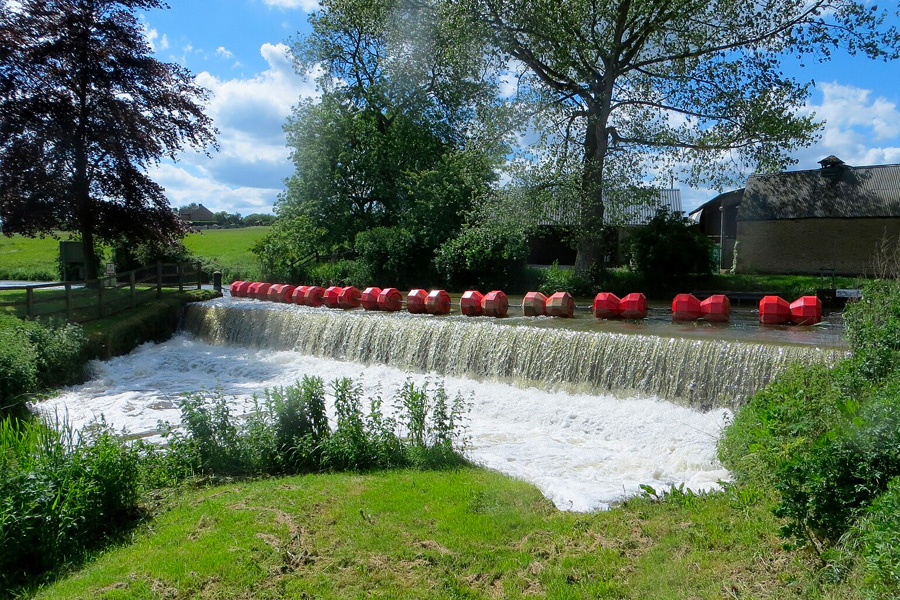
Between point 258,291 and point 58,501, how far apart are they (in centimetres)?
1849

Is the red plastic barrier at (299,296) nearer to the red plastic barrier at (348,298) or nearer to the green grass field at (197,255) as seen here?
the red plastic barrier at (348,298)

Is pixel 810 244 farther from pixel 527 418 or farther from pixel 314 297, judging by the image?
pixel 527 418

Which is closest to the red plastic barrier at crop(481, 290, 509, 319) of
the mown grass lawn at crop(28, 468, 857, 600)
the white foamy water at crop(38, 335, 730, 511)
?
the white foamy water at crop(38, 335, 730, 511)

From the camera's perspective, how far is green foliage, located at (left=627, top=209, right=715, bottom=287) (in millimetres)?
20609

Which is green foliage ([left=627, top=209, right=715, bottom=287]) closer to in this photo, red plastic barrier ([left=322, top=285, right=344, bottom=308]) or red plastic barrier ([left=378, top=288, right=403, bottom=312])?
red plastic barrier ([left=378, top=288, right=403, bottom=312])

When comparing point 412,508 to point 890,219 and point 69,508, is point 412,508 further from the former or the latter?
point 890,219

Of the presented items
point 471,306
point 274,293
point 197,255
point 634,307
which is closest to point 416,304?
point 471,306

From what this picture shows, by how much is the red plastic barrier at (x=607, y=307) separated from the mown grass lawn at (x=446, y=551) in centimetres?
980

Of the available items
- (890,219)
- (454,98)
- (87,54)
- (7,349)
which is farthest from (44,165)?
(890,219)

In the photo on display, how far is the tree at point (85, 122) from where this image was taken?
19.1 m

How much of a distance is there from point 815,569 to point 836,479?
600 millimetres

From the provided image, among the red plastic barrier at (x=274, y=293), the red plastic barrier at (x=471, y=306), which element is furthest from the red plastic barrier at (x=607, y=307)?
the red plastic barrier at (x=274, y=293)

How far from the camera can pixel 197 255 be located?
1490 inches

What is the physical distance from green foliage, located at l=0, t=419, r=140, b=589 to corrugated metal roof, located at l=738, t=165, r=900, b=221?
30084mm
